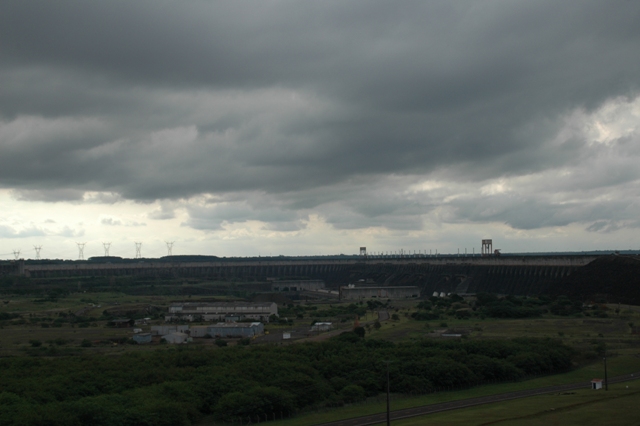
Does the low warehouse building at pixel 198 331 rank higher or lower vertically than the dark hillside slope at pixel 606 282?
lower

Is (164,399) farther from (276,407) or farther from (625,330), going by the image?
(625,330)

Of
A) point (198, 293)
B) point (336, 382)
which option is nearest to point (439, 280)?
point (198, 293)

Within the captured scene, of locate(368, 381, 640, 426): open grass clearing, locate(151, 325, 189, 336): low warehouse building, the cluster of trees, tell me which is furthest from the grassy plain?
locate(151, 325, 189, 336): low warehouse building

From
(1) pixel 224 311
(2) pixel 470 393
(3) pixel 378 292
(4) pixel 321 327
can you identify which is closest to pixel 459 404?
(2) pixel 470 393

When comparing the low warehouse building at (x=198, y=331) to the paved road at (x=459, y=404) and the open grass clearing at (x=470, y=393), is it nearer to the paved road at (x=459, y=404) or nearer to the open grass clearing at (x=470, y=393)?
the open grass clearing at (x=470, y=393)

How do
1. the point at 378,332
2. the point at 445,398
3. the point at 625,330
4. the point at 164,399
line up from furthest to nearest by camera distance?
the point at 378,332
the point at 625,330
the point at 445,398
the point at 164,399

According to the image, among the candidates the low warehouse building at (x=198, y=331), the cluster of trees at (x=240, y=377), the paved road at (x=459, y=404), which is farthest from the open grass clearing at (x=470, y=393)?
the low warehouse building at (x=198, y=331)
